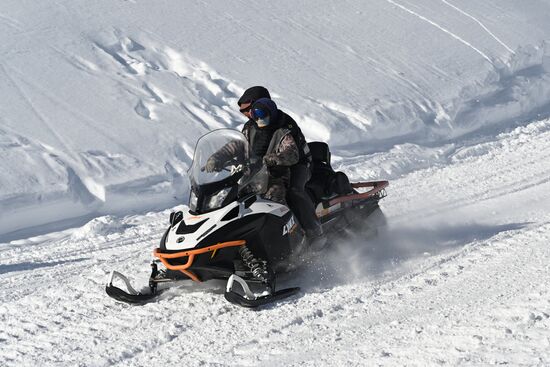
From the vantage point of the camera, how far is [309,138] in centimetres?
1195

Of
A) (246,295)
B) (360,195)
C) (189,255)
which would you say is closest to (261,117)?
(189,255)

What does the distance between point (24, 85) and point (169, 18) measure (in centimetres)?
419

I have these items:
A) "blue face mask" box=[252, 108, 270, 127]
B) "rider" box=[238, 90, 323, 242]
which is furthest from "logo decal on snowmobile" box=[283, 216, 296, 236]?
"blue face mask" box=[252, 108, 270, 127]

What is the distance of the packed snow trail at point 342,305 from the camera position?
4.50 meters

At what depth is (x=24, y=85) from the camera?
39.9 feet

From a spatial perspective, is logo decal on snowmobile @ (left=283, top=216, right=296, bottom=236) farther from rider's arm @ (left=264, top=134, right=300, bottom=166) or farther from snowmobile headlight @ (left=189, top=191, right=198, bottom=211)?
snowmobile headlight @ (left=189, top=191, right=198, bottom=211)

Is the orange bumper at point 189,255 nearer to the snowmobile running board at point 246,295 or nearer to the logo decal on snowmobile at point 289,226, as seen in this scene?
the snowmobile running board at point 246,295

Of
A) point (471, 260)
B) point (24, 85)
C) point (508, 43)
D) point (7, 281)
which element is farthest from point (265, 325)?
point (508, 43)

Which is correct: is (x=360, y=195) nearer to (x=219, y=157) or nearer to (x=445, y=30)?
(x=219, y=157)

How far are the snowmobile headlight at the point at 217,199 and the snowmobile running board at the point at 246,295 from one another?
1.85ft

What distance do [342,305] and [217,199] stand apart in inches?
48.2

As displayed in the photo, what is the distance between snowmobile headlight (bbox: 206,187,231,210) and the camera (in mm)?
5598

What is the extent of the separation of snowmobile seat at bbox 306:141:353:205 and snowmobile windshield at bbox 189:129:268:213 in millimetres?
943

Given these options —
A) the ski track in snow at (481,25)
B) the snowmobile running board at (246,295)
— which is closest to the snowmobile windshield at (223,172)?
the snowmobile running board at (246,295)
